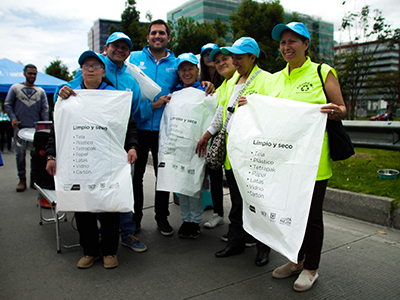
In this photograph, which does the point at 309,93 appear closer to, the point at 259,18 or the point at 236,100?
the point at 236,100

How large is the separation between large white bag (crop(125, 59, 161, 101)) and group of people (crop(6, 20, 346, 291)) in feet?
0.27

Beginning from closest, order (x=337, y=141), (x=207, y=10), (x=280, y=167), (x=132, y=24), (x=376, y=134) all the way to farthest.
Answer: (x=280, y=167), (x=337, y=141), (x=376, y=134), (x=132, y=24), (x=207, y=10)

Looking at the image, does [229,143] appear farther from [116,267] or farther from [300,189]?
[116,267]

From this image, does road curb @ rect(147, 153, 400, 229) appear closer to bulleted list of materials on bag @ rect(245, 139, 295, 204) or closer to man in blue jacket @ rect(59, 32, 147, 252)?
bulleted list of materials on bag @ rect(245, 139, 295, 204)

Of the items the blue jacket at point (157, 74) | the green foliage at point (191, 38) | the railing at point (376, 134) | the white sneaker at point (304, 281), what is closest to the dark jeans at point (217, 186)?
the blue jacket at point (157, 74)

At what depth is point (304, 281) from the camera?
254cm

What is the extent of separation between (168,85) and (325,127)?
1.99 metres

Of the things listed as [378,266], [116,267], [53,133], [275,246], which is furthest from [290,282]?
[53,133]

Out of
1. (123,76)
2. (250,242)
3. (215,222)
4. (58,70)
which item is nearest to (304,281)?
(250,242)

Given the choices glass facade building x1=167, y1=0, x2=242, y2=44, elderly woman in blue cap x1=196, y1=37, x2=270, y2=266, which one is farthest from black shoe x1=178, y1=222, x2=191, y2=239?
glass facade building x1=167, y1=0, x2=242, y2=44

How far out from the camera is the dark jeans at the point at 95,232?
9.75 ft

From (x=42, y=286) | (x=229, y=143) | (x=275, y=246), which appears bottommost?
(x=42, y=286)

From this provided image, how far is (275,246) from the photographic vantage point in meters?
2.32

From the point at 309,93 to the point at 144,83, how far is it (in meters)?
1.71
